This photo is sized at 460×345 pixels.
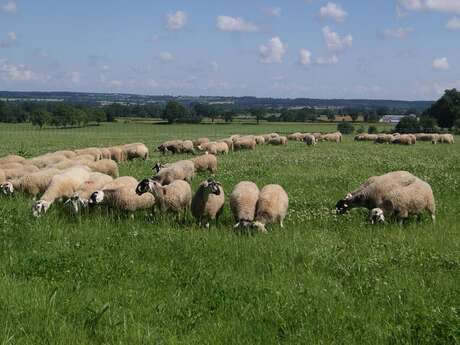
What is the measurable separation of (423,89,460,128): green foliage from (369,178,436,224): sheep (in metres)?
81.1

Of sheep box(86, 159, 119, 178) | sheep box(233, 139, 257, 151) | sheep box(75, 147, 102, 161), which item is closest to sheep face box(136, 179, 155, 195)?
sheep box(86, 159, 119, 178)

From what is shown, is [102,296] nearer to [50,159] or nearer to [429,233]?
[429,233]

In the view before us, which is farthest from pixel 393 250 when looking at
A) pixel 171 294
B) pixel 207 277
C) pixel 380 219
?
pixel 171 294

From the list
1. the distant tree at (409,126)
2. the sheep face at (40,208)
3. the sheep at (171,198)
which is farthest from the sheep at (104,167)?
the distant tree at (409,126)

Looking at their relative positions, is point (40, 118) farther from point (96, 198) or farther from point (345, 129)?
point (96, 198)

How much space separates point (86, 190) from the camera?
1527 cm

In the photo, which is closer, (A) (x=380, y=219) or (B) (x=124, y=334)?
(B) (x=124, y=334)

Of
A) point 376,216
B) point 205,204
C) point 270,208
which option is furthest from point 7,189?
point 376,216

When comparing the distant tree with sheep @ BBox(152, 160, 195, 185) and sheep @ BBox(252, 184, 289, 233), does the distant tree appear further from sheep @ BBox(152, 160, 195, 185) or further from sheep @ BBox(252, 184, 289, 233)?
sheep @ BBox(252, 184, 289, 233)

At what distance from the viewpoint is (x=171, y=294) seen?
7844 millimetres

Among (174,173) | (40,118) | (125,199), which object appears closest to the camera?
(125,199)

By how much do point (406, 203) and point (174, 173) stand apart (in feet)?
29.9

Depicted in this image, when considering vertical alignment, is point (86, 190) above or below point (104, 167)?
above

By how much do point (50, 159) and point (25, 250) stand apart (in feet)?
48.5
